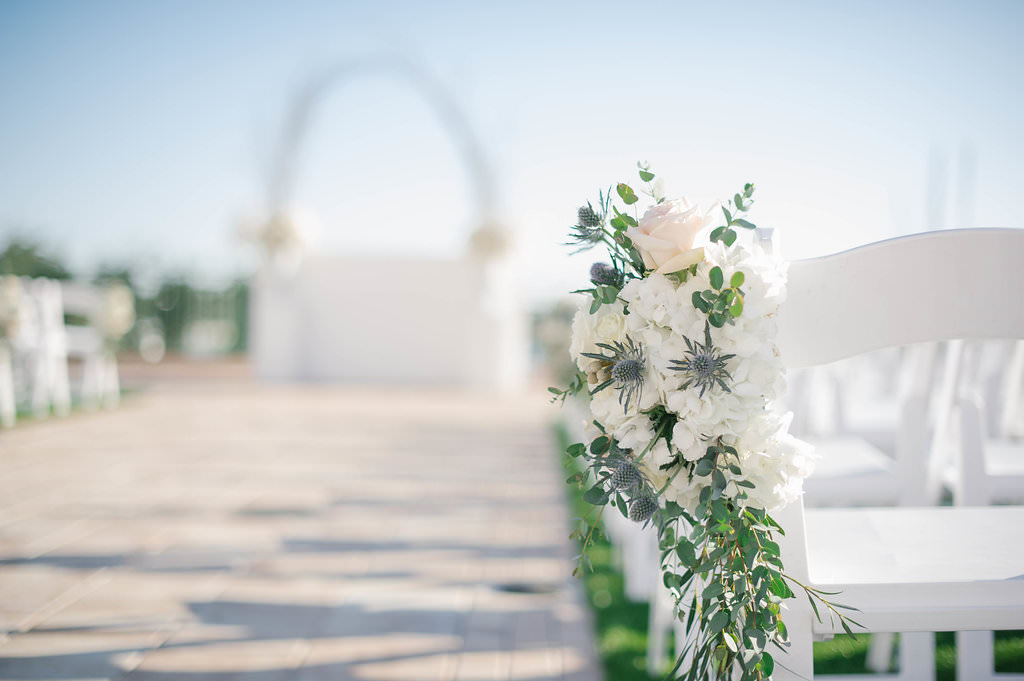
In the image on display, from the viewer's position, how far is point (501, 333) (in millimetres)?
11445

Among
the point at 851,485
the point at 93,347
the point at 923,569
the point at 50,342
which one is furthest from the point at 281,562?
the point at 93,347

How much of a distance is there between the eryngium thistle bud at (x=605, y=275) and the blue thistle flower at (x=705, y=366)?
0.15m

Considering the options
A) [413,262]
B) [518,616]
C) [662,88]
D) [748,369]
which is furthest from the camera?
[413,262]

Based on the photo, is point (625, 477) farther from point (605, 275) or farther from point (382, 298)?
point (382, 298)

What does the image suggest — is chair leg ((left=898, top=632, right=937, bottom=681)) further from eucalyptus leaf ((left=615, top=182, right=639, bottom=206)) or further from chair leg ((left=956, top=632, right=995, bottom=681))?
eucalyptus leaf ((left=615, top=182, right=639, bottom=206))

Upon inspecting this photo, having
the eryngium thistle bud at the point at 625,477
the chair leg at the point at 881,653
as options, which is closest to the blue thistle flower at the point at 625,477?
the eryngium thistle bud at the point at 625,477

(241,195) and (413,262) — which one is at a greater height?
(241,195)

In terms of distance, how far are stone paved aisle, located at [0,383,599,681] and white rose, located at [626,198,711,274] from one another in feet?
4.24

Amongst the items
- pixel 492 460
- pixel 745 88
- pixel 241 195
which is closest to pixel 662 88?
pixel 745 88

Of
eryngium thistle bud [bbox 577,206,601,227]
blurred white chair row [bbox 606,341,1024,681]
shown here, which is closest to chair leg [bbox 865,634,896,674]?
blurred white chair row [bbox 606,341,1024,681]

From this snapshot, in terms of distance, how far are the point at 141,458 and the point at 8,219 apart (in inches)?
521

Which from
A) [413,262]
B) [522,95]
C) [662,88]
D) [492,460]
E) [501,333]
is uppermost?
[522,95]

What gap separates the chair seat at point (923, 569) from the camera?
96cm

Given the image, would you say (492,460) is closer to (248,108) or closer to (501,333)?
(501,333)
